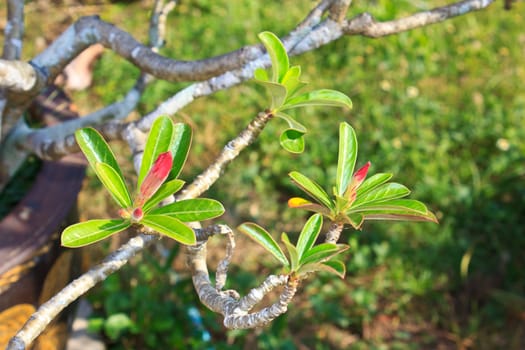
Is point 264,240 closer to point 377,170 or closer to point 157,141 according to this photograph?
point 157,141

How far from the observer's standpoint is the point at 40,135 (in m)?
1.38

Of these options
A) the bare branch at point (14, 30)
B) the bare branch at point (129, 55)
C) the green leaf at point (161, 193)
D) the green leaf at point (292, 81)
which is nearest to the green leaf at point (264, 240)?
the green leaf at point (161, 193)

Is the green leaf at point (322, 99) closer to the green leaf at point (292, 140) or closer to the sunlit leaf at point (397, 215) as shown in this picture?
the green leaf at point (292, 140)

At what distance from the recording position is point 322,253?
734 millimetres

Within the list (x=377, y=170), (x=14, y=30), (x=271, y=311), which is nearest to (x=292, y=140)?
(x=271, y=311)

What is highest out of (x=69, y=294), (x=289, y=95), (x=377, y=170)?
(x=289, y=95)

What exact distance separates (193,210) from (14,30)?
70 cm

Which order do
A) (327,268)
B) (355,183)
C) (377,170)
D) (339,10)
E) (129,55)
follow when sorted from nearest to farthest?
(327,268), (355,183), (339,10), (129,55), (377,170)

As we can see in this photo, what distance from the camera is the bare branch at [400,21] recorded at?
1.09 m

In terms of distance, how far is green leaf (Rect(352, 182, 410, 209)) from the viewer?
2.77ft

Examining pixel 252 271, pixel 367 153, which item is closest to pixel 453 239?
pixel 367 153

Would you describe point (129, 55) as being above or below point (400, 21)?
below

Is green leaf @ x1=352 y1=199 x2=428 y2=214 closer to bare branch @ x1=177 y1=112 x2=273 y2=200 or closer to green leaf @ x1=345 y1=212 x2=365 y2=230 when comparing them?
green leaf @ x1=345 y1=212 x2=365 y2=230

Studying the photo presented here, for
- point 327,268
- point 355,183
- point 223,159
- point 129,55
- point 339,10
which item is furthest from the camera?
point 129,55
